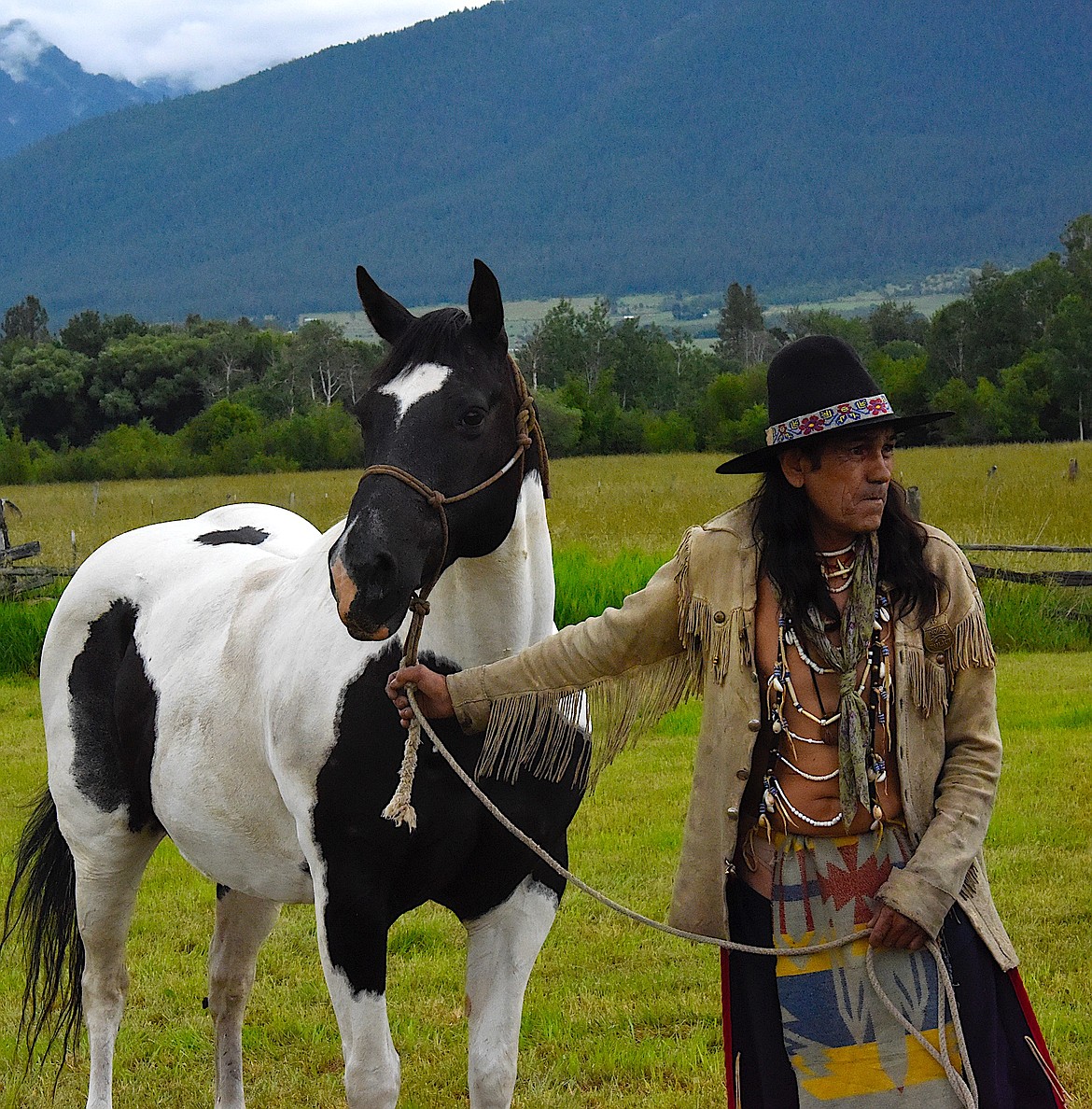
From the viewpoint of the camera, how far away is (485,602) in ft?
9.21

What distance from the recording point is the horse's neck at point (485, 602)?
9.16ft

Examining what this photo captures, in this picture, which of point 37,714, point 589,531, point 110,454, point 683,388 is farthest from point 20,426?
point 37,714

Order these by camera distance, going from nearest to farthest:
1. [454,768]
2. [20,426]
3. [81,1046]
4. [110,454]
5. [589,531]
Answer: [454,768] → [81,1046] → [589,531] → [110,454] → [20,426]

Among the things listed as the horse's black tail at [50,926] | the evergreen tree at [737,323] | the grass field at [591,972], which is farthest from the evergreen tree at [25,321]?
the horse's black tail at [50,926]

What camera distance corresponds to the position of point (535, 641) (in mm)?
2938

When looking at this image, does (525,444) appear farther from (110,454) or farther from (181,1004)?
(110,454)

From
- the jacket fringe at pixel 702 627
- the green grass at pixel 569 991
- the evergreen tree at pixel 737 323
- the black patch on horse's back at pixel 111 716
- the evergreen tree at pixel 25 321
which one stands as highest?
the evergreen tree at pixel 25 321

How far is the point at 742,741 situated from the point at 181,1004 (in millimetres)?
3094

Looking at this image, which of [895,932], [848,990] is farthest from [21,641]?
[895,932]

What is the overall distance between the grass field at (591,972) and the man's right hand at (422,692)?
70.2 inches

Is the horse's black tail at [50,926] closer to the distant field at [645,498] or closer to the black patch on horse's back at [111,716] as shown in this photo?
the black patch on horse's back at [111,716]

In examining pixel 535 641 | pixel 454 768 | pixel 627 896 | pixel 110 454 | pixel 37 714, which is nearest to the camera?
pixel 454 768

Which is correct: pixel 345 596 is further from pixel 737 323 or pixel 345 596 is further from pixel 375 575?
pixel 737 323

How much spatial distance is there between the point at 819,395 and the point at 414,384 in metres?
0.83
